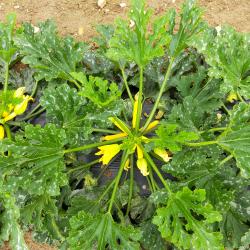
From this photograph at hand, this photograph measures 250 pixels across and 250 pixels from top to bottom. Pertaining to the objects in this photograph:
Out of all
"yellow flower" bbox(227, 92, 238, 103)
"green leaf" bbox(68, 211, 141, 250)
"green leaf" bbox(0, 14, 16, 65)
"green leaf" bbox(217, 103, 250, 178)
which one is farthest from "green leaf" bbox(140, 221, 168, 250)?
"green leaf" bbox(0, 14, 16, 65)

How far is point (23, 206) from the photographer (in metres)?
3.18

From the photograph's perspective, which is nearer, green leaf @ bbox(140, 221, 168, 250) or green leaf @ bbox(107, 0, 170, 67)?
green leaf @ bbox(107, 0, 170, 67)

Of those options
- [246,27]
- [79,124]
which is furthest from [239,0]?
[79,124]

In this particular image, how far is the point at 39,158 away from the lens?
265 cm

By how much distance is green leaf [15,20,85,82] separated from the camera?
312cm

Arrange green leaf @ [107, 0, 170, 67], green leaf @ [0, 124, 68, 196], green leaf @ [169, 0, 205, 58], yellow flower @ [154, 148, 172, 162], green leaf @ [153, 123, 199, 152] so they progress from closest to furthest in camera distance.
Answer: green leaf @ [153, 123, 199, 152], green leaf @ [0, 124, 68, 196], green leaf @ [107, 0, 170, 67], green leaf @ [169, 0, 205, 58], yellow flower @ [154, 148, 172, 162]

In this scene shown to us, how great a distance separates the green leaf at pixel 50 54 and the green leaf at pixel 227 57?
894 mm

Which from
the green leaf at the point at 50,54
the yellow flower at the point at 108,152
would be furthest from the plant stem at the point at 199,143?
the green leaf at the point at 50,54

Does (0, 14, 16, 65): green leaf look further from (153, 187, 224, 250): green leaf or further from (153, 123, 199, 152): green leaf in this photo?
(153, 187, 224, 250): green leaf

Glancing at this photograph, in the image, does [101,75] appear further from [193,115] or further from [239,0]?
[239,0]

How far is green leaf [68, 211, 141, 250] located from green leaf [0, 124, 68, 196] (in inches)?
10.5

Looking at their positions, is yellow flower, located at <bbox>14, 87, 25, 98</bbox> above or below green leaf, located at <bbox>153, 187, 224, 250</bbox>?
below

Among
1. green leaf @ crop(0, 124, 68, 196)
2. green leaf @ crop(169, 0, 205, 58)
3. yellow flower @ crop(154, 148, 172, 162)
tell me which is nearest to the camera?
green leaf @ crop(0, 124, 68, 196)

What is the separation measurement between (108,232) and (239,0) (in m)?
2.65
